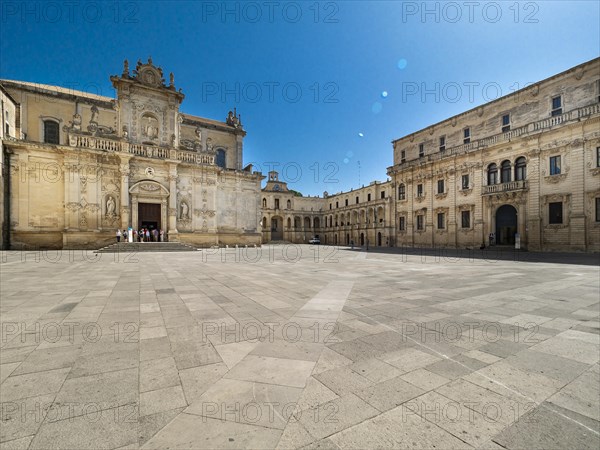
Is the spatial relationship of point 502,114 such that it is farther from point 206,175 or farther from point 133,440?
point 133,440

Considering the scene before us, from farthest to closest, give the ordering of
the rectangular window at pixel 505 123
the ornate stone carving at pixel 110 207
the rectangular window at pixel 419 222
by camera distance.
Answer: the rectangular window at pixel 419 222 < the rectangular window at pixel 505 123 < the ornate stone carving at pixel 110 207

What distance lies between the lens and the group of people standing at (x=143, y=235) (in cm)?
2439

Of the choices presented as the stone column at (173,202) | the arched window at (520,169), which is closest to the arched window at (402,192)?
the arched window at (520,169)

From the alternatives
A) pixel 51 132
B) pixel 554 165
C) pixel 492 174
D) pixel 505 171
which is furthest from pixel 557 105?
pixel 51 132

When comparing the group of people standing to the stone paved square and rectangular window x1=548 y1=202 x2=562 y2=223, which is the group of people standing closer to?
the stone paved square

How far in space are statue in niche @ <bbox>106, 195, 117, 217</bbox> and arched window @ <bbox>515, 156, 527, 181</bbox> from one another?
128ft

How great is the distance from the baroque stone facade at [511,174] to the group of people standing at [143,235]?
30.1m

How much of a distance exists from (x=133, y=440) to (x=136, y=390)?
2.43 feet

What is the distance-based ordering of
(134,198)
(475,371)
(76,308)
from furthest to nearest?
1. (134,198)
2. (76,308)
3. (475,371)

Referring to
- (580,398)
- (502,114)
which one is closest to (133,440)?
(580,398)

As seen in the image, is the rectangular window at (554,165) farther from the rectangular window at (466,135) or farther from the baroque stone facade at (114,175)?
the baroque stone facade at (114,175)

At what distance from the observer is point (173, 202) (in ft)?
91.2

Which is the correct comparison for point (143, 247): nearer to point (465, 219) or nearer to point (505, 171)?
point (465, 219)

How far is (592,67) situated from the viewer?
73.2ft
